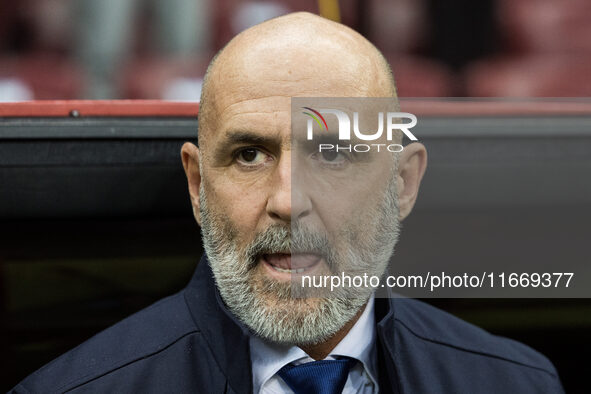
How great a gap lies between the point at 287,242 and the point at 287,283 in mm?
64

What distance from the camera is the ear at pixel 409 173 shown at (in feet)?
3.70

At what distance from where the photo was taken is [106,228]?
1206 millimetres

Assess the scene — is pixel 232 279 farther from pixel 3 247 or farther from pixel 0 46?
pixel 0 46

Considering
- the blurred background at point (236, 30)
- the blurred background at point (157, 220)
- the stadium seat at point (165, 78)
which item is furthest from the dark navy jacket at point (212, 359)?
the stadium seat at point (165, 78)

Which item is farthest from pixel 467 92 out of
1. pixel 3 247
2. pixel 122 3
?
pixel 3 247

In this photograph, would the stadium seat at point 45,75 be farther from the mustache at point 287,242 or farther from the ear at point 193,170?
the mustache at point 287,242

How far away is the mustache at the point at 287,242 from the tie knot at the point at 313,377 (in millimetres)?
144

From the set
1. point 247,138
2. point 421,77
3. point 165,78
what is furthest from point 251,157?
point 421,77

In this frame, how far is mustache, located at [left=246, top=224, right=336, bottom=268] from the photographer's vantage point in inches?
37.7

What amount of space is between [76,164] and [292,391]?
47cm

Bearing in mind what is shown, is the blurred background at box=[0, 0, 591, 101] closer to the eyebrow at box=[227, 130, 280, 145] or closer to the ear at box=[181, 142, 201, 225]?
the ear at box=[181, 142, 201, 225]

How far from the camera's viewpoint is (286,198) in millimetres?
947

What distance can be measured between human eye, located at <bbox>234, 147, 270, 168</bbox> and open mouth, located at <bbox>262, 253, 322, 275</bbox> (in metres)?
0.12

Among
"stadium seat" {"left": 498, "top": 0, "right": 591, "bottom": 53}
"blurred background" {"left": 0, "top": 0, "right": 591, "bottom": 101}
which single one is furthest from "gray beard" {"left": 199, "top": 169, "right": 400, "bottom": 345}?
"stadium seat" {"left": 498, "top": 0, "right": 591, "bottom": 53}
